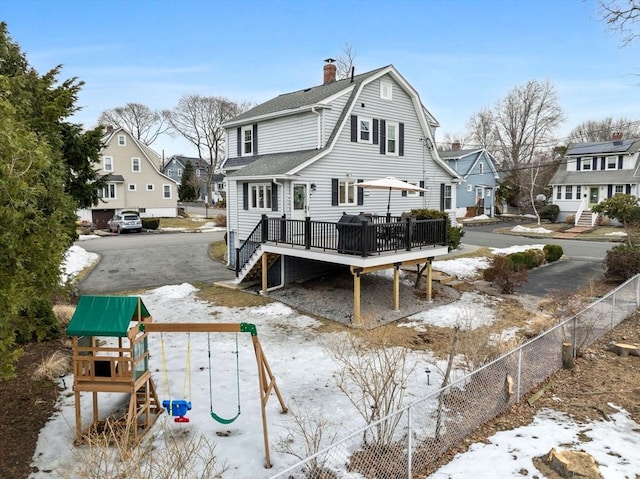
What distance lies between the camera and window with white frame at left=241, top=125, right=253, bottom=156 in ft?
69.5

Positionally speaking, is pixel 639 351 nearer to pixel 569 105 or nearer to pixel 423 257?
pixel 423 257

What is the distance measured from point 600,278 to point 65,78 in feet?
68.9

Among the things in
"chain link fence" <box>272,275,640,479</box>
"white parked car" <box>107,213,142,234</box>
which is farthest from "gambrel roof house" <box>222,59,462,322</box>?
"white parked car" <box>107,213,142,234</box>

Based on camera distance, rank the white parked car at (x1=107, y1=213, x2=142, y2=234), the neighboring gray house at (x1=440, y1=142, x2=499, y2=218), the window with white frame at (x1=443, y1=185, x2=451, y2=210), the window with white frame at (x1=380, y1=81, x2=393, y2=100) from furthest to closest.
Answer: the neighboring gray house at (x1=440, y1=142, x2=499, y2=218) < the white parked car at (x1=107, y1=213, x2=142, y2=234) < the window with white frame at (x1=443, y1=185, x2=451, y2=210) < the window with white frame at (x1=380, y1=81, x2=393, y2=100)

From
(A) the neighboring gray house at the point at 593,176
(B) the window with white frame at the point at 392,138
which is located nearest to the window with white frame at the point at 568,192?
(A) the neighboring gray house at the point at 593,176

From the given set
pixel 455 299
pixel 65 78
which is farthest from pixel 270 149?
pixel 455 299

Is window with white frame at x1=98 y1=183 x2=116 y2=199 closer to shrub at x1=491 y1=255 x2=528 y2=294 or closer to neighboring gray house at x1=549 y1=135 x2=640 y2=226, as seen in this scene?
shrub at x1=491 y1=255 x2=528 y2=294

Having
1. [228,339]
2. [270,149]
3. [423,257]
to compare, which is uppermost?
[270,149]

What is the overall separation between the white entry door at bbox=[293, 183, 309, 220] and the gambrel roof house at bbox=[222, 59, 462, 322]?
39 millimetres

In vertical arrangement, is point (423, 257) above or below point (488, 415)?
above

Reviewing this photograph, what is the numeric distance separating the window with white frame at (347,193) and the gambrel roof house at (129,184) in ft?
93.8

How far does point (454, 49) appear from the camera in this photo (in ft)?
68.6

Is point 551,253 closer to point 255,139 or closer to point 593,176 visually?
point 255,139

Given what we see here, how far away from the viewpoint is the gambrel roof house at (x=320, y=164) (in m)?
16.5
